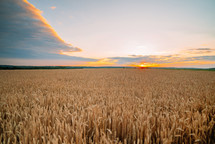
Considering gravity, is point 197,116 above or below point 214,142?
above

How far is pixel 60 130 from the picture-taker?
163cm

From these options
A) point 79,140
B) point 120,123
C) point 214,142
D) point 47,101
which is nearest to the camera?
point 79,140

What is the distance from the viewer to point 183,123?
189 cm

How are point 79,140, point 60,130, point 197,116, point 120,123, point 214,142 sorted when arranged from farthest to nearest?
point 197,116 → point 120,123 → point 214,142 → point 60,130 → point 79,140

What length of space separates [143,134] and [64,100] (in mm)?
2808

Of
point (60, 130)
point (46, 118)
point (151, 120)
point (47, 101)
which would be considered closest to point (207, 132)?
point (151, 120)

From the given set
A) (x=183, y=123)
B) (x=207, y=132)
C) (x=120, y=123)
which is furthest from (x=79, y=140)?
(x=207, y=132)

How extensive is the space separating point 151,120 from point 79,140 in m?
1.41

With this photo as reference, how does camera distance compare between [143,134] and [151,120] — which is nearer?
[143,134]

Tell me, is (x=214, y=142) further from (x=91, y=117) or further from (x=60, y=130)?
(x=60, y=130)

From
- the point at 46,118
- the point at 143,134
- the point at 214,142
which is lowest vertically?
the point at 214,142

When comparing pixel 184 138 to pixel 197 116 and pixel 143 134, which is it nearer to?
pixel 143 134

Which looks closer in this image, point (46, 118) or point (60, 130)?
point (60, 130)

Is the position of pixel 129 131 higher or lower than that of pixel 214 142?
higher
